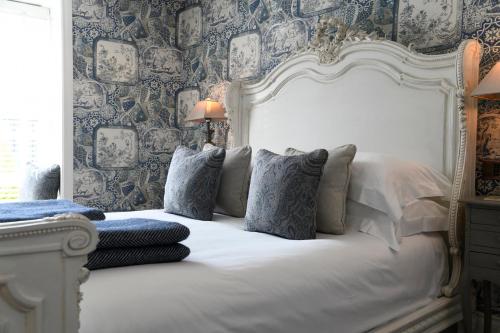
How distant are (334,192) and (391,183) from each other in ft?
0.85

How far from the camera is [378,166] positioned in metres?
2.15

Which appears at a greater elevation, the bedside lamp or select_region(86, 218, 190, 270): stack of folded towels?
the bedside lamp

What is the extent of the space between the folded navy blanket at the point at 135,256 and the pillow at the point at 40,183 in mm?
2294

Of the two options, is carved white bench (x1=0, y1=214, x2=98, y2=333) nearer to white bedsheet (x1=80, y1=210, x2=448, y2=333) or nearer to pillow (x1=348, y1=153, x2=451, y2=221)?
white bedsheet (x1=80, y1=210, x2=448, y2=333)

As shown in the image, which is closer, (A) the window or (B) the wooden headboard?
(B) the wooden headboard

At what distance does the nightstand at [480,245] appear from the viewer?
1.94 meters

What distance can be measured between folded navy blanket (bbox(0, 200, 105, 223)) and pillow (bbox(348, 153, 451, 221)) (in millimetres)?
1197

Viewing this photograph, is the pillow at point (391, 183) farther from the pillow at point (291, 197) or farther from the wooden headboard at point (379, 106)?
the pillow at point (291, 197)

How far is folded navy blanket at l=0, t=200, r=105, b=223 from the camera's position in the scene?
179 cm

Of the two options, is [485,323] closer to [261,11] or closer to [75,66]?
[261,11]

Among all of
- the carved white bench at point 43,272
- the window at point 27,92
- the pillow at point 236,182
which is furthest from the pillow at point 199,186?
the window at point 27,92

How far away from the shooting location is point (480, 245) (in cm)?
199

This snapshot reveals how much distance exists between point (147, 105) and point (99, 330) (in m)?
3.33

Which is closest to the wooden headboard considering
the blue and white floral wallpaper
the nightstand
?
the nightstand
